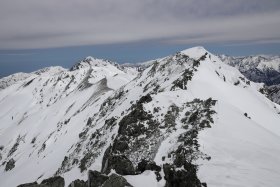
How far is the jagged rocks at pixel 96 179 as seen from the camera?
24.1 meters

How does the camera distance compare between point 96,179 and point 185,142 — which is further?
point 185,142

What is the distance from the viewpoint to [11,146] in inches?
5753

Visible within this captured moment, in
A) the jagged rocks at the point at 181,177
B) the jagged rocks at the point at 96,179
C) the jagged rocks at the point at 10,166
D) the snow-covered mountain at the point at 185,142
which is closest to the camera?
the jagged rocks at the point at 181,177

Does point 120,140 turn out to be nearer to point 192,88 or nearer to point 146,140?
point 146,140

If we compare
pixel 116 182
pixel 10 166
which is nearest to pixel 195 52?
pixel 10 166

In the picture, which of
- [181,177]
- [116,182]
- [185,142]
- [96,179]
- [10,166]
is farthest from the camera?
[10,166]

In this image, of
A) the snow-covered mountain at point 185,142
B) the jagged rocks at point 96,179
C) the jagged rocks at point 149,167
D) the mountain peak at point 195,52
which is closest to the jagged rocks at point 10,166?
the snow-covered mountain at point 185,142

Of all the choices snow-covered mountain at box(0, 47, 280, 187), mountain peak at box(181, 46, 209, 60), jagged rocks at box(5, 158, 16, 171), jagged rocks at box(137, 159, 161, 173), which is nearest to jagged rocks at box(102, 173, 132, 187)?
snow-covered mountain at box(0, 47, 280, 187)

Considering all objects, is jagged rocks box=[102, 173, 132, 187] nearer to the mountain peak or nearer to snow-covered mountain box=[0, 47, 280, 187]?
snow-covered mountain box=[0, 47, 280, 187]

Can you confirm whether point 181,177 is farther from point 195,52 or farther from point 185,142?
point 195,52

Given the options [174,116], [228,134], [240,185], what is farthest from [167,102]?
[240,185]

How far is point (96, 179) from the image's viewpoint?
2438 centimetres

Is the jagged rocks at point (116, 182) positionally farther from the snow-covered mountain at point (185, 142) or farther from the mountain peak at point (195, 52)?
the mountain peak at point (195, 52)

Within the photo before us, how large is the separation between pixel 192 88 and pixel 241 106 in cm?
1015
